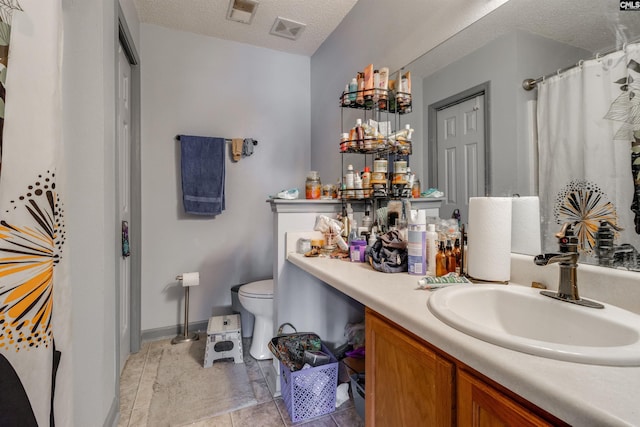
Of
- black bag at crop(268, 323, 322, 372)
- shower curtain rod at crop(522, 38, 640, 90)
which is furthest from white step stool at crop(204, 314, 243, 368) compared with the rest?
shower curtain rod at crop(522, 38, 640, 90)

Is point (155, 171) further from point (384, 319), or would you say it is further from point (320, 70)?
point (384, 319)

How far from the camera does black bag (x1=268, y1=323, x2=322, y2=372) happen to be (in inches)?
55.1

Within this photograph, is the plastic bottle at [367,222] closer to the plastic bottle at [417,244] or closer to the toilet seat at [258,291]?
the plastic bottle at [417,244]

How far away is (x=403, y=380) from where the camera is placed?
0.74 metres

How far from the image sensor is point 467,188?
1.15 m

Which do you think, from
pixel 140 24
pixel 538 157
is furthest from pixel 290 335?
pixel 140 24

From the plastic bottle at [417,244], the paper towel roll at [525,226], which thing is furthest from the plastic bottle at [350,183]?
the paper towel roll at [525,226]

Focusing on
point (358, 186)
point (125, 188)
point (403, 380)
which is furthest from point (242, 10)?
point (403, 380)

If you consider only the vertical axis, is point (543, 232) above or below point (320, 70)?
below

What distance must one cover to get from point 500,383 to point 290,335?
1.23 metres

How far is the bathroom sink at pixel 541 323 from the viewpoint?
46 centimetres

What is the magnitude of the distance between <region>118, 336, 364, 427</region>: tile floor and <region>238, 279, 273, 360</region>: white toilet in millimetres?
114

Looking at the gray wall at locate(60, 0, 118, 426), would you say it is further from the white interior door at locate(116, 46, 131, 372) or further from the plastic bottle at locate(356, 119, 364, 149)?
the plastic bottle at locate(356, 119, 364, 149)

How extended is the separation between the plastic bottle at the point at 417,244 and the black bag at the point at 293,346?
0.79 meters
